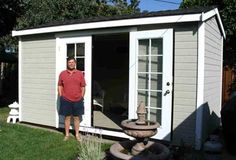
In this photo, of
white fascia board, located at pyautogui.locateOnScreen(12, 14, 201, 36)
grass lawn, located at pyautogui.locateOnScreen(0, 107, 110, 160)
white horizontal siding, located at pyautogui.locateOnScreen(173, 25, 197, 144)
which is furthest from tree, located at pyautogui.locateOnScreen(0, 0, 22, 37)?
white horizontal siding, located at pyautogui.locateOnScreen(173, 25, 197, 144)

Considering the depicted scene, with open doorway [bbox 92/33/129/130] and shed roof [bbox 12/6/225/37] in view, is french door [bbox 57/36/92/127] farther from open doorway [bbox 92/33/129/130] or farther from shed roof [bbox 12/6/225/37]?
open doorway [bbox 92/33/129/130]

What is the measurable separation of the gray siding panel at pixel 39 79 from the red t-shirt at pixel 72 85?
1.41 meters

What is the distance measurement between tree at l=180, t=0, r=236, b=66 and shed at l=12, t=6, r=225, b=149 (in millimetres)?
2832

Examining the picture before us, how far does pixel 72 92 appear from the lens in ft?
26.5

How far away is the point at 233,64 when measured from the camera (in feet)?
42.3

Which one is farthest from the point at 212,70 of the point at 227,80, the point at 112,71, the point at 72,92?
the point at 112,71

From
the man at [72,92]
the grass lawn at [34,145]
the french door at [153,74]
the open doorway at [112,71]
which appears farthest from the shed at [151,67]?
the open doorway at [112,71]

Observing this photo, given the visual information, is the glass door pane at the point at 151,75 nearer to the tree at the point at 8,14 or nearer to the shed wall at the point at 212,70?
the shed wall at the point at 212,70

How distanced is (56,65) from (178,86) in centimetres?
345

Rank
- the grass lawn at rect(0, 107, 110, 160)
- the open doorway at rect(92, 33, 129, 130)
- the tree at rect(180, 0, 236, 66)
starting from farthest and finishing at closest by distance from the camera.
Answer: the open doorway at rect(92, 33, 129, 130) → the tree at rect(180, 0, 236, 66) → the grass lawn at rect(0, 107, 110, 160)

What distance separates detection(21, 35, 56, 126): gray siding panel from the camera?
955cm

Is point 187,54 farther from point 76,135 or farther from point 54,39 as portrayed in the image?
point 54,39

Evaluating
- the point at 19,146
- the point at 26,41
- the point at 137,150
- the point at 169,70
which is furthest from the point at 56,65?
the point at 137,150

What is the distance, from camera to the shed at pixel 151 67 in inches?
283
